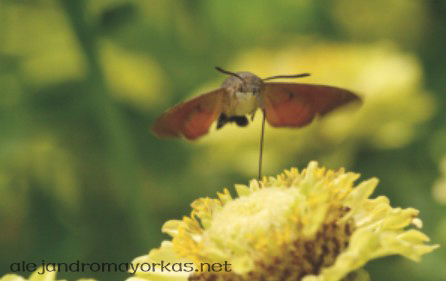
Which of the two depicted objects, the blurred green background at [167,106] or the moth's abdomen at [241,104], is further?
the blurred green background at [167,106]

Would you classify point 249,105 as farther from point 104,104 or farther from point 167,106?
point 167,106

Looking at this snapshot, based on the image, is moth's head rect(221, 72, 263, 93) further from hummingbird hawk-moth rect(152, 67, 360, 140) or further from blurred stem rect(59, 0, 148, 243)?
blurred stem rect(59, 0, 148, 243)

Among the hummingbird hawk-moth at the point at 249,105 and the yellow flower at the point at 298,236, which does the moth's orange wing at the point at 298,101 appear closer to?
the hummingbird hawk-moth at the point at 249,105

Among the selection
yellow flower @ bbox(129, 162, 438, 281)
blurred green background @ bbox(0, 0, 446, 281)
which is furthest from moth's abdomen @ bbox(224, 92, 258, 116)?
blurred green background @ bbox(0, 0, 446, 281)

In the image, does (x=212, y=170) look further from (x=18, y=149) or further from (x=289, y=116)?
(x=289, y=116)

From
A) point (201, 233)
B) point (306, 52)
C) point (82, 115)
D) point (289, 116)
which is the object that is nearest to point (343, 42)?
point (306, 52)

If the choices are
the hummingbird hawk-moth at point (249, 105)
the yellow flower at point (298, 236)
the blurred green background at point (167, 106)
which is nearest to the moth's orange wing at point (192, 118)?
the hummingbird hawk-moth at point (249, 105)

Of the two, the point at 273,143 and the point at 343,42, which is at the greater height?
the point at 343,42
